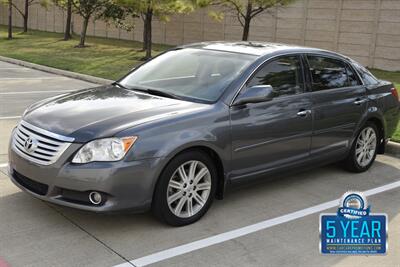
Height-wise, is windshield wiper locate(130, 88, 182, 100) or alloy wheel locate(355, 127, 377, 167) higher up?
windshield wiper locate(130, 88, 182, 100)

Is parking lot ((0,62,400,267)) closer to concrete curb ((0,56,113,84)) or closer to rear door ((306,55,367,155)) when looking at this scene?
→ rear door ((306,55,367,155))

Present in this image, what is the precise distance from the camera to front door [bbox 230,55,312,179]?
4789mm

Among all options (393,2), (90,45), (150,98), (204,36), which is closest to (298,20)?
(393,2)

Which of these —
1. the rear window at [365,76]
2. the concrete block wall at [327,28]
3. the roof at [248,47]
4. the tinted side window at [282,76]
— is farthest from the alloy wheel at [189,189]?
the concrete block wall at [327,28]

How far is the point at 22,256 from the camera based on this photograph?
379 cm

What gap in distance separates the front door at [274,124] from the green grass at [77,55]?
8.55 metres

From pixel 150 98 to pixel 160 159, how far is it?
2.95ft

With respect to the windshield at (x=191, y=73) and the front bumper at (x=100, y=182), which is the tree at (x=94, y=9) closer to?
the windshield at (x=191, y=73)

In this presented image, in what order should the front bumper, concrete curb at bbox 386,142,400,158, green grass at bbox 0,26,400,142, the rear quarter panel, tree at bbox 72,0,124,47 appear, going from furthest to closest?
tree at bbox 72,0,124,47
green grass at bbox 0,26,400,142
concrete curb at bbox 386,142,400,158
the rear quarter panel
the front bumper

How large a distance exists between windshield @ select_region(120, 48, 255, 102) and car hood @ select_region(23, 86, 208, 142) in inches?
9.0

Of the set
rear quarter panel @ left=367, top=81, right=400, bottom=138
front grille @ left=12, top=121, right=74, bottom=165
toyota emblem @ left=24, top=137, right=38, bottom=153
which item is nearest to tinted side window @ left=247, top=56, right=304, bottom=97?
rear quarter panel @ left=367, top=81, right=400, bottom=138

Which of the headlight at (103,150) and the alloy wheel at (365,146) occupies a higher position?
the headlight at (103,150)

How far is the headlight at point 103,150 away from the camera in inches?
159

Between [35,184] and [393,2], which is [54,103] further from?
[393,2]
